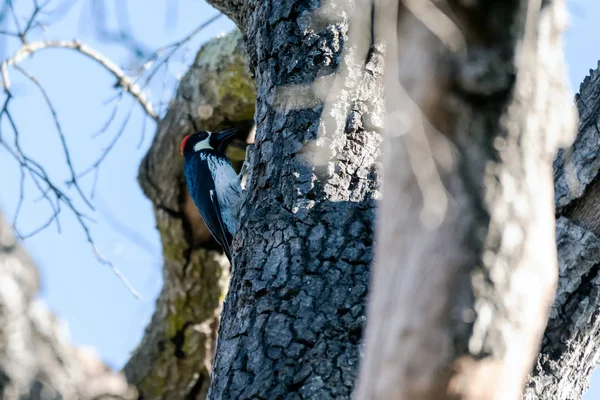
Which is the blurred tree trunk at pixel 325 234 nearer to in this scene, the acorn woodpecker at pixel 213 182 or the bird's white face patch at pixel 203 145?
the acorn woodpecker at pixel 213 182

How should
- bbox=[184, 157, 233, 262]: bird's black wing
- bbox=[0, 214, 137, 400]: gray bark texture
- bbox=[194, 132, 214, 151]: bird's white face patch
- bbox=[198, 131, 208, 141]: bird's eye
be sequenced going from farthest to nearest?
1. bbox=[194, 132, 214, 151]: bird's white face patch
2. bbox=[198, 131, 208, 141]: bird's eye
3. bbox=[184, 157, 233, 262]: bird's black wing
4. bbox=[0, 214, 137, 400]: gray bark texture

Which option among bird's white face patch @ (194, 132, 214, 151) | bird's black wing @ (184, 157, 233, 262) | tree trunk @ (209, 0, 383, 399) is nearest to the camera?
tree trunk @ (209, 0, 383, 399)

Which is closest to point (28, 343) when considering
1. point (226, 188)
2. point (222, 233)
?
point (222, 233)

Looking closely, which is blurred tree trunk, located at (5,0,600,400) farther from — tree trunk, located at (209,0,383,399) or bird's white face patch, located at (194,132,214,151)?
bird's white face patch, located at (194,132,214,151)

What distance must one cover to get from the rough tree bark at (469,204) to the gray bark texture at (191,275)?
375cm

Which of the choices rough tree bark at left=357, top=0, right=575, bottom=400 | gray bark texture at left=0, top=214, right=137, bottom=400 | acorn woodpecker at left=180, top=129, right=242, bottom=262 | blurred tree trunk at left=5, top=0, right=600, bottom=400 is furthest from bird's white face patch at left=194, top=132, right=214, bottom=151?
rough tree bark at left=357, top=0, right=575, bottom=400

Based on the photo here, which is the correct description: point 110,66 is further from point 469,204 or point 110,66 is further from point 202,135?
point 469,204

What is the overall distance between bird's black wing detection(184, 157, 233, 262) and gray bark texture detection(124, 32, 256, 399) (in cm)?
19

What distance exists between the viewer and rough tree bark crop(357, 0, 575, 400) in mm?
1190

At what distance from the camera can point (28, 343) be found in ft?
6.28

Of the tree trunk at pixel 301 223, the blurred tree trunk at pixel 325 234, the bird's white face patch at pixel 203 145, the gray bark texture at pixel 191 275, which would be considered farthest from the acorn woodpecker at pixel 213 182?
the tree trunk at pixel 301 223

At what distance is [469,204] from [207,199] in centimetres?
383

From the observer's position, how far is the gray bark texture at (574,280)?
2.18 meters

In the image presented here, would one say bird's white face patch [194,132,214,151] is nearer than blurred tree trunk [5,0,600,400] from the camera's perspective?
No
